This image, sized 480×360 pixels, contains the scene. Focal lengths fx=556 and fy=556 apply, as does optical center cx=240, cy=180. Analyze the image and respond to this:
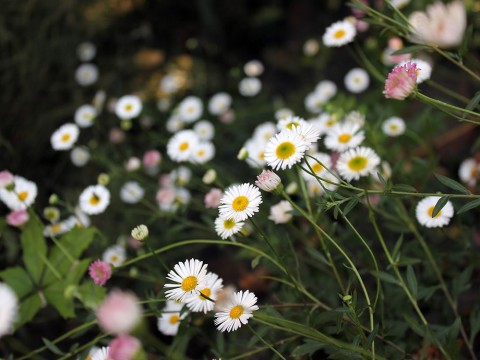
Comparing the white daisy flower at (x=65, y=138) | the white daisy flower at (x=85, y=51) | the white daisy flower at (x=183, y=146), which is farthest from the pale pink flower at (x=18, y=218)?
the white daisy flower at (x=85, y=51)

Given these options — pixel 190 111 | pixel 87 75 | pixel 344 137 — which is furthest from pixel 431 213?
pixel 87 75

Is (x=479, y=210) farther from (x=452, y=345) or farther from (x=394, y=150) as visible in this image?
(x=452, y=345)

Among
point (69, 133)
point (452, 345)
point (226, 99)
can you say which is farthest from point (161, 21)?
point (452, 345)

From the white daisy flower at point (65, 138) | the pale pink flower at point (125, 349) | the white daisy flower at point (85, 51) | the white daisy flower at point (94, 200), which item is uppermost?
the white daisy flower at point (85, 51)

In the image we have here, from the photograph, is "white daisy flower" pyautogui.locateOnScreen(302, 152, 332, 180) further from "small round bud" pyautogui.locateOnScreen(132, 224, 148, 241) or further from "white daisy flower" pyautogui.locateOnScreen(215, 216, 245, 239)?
"small round bud" pyautogui.locateOnScreen(132, 224, 148, 241)

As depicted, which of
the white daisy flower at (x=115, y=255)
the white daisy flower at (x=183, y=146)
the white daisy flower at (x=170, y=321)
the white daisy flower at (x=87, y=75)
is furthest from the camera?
the white daisy flower at (x=87, y=75)

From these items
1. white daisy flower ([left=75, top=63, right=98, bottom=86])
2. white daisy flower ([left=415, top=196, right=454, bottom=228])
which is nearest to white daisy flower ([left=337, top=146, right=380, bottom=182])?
white daisy flower ([left=415, top=196, right=454, bottom=228])

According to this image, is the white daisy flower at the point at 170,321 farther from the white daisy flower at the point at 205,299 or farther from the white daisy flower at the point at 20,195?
the white daisy flower at the point at 20,195

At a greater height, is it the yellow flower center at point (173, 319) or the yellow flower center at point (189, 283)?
the yellow flower center at point (173, 319)
